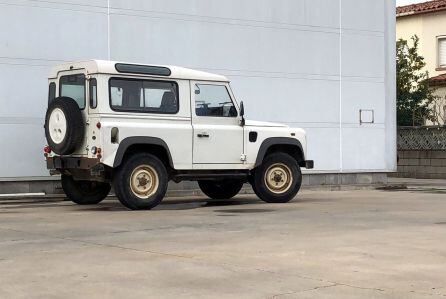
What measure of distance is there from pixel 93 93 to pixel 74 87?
2.38 ft

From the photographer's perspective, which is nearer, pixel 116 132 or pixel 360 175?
pixel 116 132

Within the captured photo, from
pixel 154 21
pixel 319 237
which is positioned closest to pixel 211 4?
pixel 154 21

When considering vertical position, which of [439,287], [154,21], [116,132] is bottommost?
[439,287]

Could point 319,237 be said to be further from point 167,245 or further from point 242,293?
point 242,293

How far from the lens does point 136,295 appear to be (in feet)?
18.0

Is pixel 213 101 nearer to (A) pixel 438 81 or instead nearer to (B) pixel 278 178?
(B) pixel 278 178

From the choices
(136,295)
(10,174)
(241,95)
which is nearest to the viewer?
(136,295)

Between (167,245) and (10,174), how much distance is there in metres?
7.44

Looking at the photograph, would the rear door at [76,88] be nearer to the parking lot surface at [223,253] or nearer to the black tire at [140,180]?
the black tire at [140,180]

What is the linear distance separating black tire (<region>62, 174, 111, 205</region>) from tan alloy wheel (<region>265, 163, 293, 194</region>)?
3.20 metres

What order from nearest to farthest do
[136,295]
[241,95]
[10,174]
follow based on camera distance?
[136,295], [10,174], [241,95]

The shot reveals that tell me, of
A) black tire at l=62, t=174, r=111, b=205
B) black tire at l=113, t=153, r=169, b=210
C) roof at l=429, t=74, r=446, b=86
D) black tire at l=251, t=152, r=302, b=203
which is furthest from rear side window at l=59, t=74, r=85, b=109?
roof at l=429, t=74, r=446, b=86

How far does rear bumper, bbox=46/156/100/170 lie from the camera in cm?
1190

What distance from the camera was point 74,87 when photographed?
12.6 m
